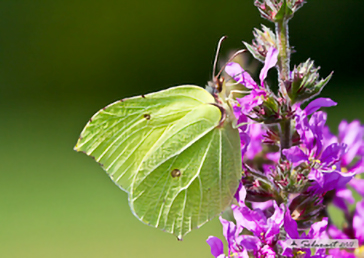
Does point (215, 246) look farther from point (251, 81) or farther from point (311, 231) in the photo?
point (251, 81)

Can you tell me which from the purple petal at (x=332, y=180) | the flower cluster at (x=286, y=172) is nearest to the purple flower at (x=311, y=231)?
the flower cluster at (x=286, y=172)

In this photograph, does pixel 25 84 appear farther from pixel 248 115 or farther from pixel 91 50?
pixel 248 115

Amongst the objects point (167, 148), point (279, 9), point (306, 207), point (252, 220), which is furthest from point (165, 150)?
point (279, 9)

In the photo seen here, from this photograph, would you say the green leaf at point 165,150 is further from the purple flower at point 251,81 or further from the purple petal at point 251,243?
the purple petal at point 251,243

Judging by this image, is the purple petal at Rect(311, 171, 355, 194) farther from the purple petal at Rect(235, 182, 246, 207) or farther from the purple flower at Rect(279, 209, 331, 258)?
the purple petal at Rect(235, 182, 246, 207)

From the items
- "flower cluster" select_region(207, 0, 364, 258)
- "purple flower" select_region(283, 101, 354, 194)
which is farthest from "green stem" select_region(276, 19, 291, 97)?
"purple flower" select_region(283, 101, 354, 194)

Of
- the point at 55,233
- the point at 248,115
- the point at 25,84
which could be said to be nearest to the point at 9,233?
the point at 55,233

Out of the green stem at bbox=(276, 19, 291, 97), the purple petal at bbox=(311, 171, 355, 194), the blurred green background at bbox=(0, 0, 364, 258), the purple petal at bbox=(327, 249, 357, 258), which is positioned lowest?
the blurred green background at bbox=(0, 0, 364, 258)
